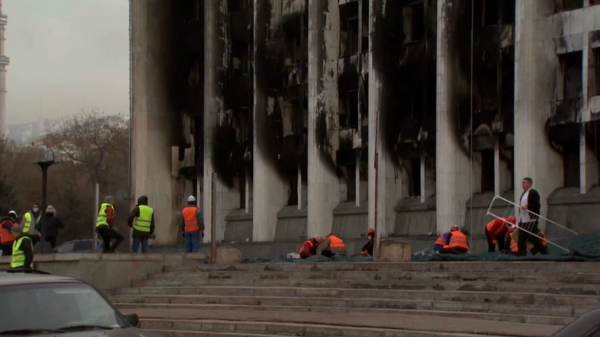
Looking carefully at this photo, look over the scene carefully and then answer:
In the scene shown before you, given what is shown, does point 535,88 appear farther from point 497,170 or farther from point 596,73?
point 497,170

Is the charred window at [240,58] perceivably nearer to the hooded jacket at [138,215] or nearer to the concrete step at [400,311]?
the hooded jacket at [138,215]

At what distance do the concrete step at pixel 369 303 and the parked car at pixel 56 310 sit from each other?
7.22m

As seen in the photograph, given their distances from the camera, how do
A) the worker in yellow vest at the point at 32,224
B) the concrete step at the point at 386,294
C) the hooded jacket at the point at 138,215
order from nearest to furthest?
the concrete step at the point at 386,294
the worker in yellow vest at the point at 32,224
the hooded jacket at the point at 138,215

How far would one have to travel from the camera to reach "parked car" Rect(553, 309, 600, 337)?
267 inches

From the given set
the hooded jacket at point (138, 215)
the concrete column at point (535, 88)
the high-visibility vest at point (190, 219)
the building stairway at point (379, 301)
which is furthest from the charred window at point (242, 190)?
the building stairway at point (379, 301)

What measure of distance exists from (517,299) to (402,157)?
23688mm

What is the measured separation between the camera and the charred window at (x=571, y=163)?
3416 cm

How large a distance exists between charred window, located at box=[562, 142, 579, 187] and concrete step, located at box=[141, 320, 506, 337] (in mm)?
18616

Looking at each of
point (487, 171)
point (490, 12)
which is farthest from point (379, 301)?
point (490, 12)

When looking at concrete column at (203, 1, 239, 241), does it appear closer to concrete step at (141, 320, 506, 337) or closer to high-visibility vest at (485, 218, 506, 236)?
high-visibility vest at (485, 218, 506, 236)

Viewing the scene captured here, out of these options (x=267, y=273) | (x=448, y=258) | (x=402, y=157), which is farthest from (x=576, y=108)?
(x=267, y=273)

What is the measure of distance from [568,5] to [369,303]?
60.8ft

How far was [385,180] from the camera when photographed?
4019 centimetres

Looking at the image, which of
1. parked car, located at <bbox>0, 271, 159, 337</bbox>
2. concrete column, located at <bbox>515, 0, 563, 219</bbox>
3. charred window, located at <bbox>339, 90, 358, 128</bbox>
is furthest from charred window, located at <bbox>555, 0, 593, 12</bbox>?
parked car, located at <bbox>0, 271, 159, 337</bbox>
